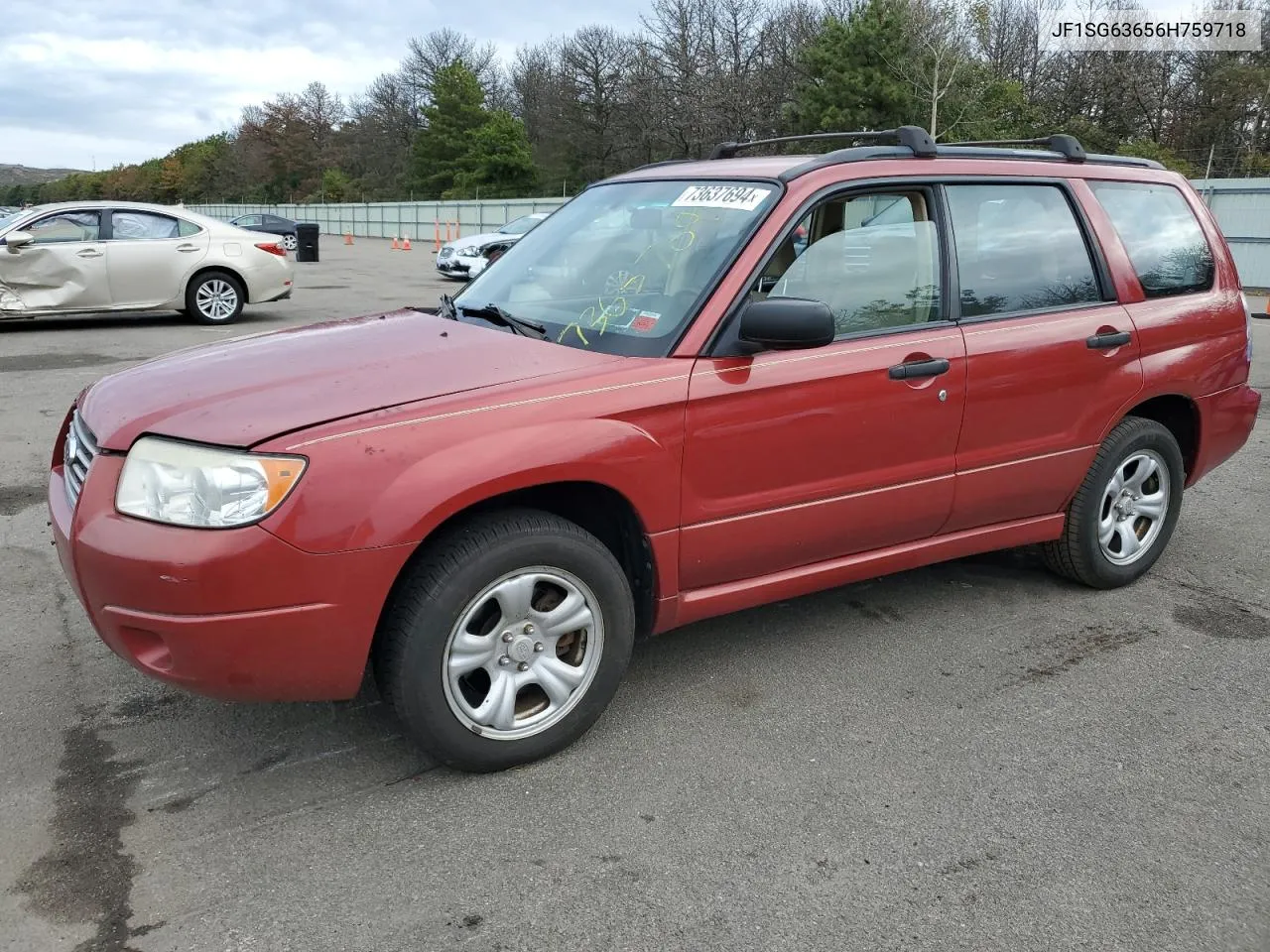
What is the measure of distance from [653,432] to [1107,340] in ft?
7.03

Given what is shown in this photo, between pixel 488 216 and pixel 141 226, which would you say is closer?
pixel 141 226

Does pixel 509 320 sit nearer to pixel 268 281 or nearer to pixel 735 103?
pixel 268 281

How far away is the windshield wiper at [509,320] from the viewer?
3512 millimetres

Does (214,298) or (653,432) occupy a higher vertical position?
(214,298)

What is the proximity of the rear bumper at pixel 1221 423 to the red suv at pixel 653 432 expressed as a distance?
0.02 meters

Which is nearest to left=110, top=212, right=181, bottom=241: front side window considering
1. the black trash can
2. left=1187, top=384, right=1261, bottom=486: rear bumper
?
left=1187, top=384, right=1261, bottom=486: rear bumper

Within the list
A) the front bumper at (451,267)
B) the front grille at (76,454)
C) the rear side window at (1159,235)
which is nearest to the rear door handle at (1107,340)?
the rear side window at (1159,235)

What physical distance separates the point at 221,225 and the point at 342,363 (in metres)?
11.0

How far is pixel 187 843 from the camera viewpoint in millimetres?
2725

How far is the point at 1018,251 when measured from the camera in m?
4.07

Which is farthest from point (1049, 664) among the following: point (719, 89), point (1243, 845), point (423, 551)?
point (719, 89)

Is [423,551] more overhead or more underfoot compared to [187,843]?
more overhead

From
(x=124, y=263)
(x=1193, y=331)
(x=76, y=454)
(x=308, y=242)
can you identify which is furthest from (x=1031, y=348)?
(x=308, y=242)

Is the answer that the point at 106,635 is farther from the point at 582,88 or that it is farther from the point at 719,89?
the point at 582,88
